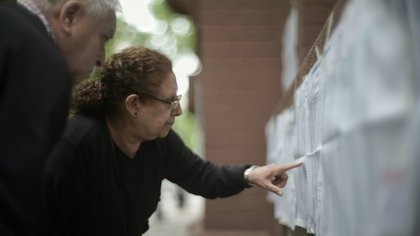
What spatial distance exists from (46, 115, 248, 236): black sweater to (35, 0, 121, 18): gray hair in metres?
0.63

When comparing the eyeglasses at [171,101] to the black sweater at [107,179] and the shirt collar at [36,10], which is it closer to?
the black sweater at [107,179]

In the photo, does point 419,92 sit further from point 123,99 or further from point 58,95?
point 123,99

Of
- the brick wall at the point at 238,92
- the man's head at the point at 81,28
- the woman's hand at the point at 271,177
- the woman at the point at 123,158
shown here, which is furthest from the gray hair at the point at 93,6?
the brick wall at the point at 238,92

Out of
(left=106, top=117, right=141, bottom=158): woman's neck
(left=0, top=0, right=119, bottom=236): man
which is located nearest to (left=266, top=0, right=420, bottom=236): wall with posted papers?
(left=0, top=0, right=119, bottom=236): man

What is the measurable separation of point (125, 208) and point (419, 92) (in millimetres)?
1630

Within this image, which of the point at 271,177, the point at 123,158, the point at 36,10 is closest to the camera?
the point at 36,10

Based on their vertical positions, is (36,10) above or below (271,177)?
above

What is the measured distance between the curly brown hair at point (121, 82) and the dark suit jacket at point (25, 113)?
1122 mm

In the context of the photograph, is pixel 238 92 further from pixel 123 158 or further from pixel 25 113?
pixel 25 113

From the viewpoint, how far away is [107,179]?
248 cm

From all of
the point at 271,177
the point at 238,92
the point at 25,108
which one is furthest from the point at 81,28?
the point at 238,92

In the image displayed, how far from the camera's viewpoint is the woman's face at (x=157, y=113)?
2648 mm

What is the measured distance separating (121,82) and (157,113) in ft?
0.67

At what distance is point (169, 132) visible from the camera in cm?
292
